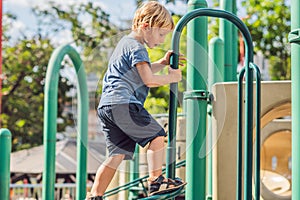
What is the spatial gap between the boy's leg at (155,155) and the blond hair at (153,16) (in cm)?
58

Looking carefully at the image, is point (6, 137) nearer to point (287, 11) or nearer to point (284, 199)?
point (284, 199)

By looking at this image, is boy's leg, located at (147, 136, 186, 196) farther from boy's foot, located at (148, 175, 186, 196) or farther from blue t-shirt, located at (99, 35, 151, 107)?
blue t-shirt, located at (99, 35, 151, 107)

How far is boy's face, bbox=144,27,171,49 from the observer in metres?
3.16

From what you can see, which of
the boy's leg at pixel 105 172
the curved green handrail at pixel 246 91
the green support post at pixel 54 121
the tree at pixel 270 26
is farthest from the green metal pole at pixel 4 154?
the tree at pixel 270 26

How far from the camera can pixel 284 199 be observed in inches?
256

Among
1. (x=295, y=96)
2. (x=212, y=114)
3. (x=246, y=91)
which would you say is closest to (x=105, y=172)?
(x=246, y=91)

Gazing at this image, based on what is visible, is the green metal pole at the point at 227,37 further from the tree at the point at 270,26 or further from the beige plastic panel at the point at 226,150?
the tree at the point at 270,26

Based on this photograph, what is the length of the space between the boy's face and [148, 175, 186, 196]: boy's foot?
69cm

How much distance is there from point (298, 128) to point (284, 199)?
3.36 m

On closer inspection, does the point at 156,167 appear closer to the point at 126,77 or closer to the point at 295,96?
the point at 126,77

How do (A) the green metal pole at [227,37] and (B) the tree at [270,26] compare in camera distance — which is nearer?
(A) the green metal pole at [227,37]

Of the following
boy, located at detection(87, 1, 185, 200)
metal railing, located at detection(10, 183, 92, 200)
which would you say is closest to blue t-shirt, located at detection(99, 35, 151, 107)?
boy, located at detection(87, 1, 185, 200)

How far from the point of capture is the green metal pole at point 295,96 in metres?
3.31

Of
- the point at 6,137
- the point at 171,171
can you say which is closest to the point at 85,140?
the point at 6,137
